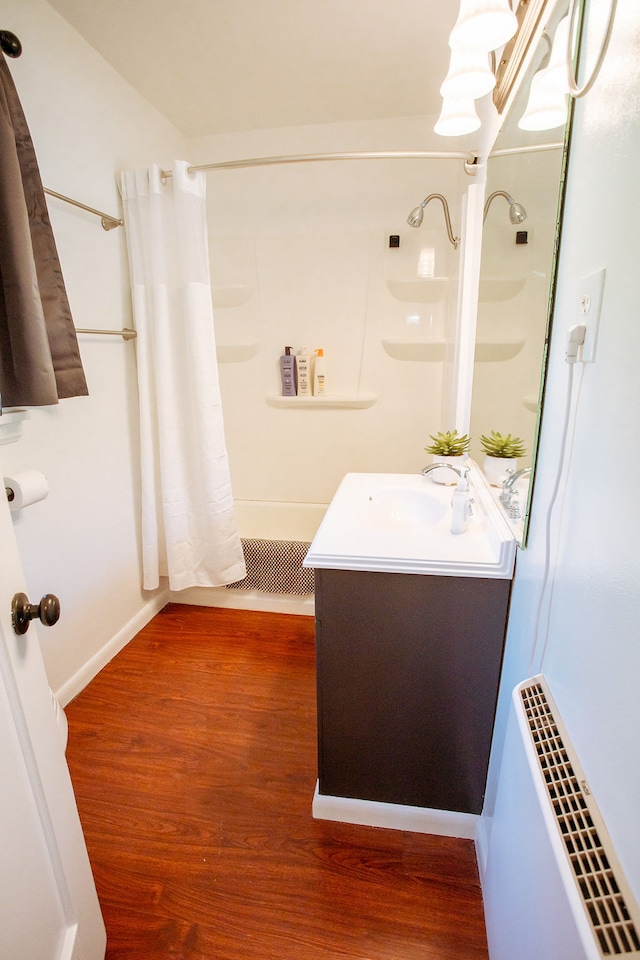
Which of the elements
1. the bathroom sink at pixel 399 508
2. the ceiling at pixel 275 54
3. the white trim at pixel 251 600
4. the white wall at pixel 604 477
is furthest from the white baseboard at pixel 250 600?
the ceiling at pixel 275 54

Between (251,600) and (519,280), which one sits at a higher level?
(519,280)

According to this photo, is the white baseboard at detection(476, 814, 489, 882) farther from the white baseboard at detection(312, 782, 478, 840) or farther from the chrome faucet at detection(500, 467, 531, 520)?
the chrome faucet at detection(500, 467, 531, 520)

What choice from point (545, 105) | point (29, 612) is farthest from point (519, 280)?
point (29, 612)

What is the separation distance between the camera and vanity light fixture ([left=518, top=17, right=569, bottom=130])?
0.77 meters

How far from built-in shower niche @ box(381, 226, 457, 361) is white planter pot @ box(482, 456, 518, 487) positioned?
128 centimetres

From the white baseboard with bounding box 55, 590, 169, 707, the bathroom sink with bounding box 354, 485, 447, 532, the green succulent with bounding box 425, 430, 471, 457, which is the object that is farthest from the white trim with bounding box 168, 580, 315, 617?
the green succulent with bounding box 425, 430, 471, 457

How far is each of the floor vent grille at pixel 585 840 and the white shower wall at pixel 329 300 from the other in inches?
67.3

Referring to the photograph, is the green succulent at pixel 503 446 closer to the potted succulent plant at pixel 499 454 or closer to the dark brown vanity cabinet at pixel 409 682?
the potted succulent plant at pixel 499 454

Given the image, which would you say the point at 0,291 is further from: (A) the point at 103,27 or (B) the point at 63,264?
(A) the point at 103,27

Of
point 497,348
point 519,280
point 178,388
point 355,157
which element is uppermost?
point 355,157

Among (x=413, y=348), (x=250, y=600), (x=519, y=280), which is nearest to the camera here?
(x=519, y=280)

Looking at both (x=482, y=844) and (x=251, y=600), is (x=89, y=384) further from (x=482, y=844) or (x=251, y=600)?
(x=482, y=844)

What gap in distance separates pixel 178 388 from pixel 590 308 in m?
1.73

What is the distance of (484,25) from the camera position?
0.88 metres
